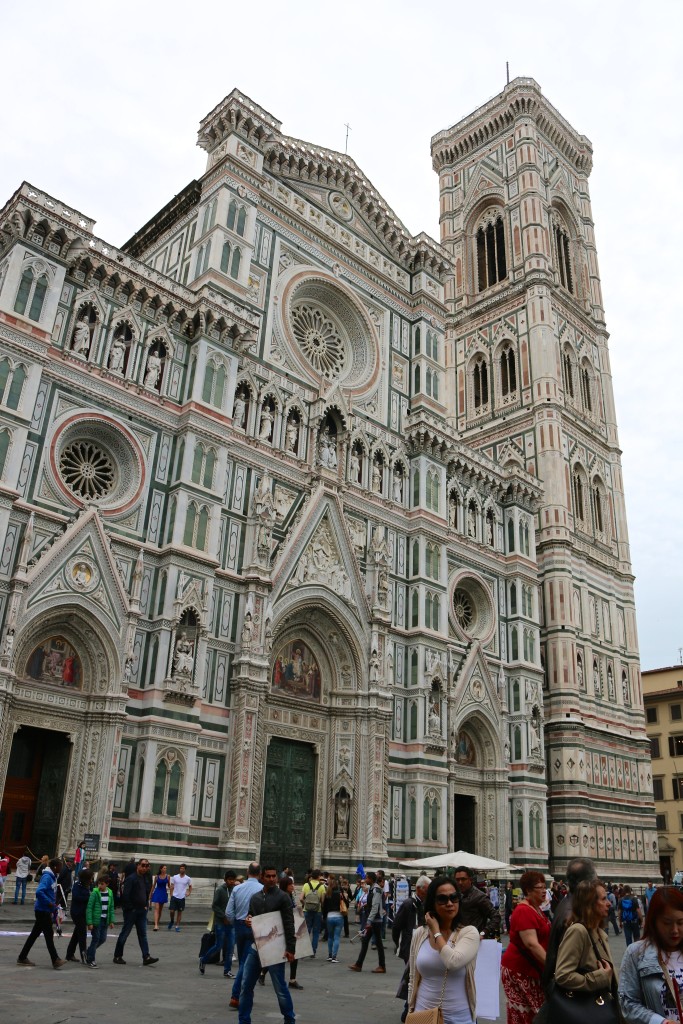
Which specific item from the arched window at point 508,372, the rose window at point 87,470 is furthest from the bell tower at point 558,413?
the rose window at point 87,470

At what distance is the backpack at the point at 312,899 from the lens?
15016 millimetres

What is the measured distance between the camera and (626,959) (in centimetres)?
477

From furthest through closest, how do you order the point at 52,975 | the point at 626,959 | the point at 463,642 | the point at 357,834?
the point at 463,642 < the point at 357,834 < the point at 52,975 < the point at 626,959

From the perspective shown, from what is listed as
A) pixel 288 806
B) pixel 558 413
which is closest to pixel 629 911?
pixel 288 806

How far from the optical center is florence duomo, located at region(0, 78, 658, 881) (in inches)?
840

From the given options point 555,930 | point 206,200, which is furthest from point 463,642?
point 555,930

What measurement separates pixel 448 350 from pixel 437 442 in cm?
1762

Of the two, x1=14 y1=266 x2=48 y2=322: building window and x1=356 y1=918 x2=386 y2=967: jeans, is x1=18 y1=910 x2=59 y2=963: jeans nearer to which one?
x1=356 y1=918 x2=386 y2=967: jeans

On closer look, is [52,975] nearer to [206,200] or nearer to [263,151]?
[206,200]

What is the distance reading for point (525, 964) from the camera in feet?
18.4

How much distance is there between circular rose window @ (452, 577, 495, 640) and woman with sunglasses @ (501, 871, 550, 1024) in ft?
89.6

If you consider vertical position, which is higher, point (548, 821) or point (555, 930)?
point (548, 821)

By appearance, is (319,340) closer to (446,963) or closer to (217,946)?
(217,946)

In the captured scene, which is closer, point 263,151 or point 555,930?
point 555,930
